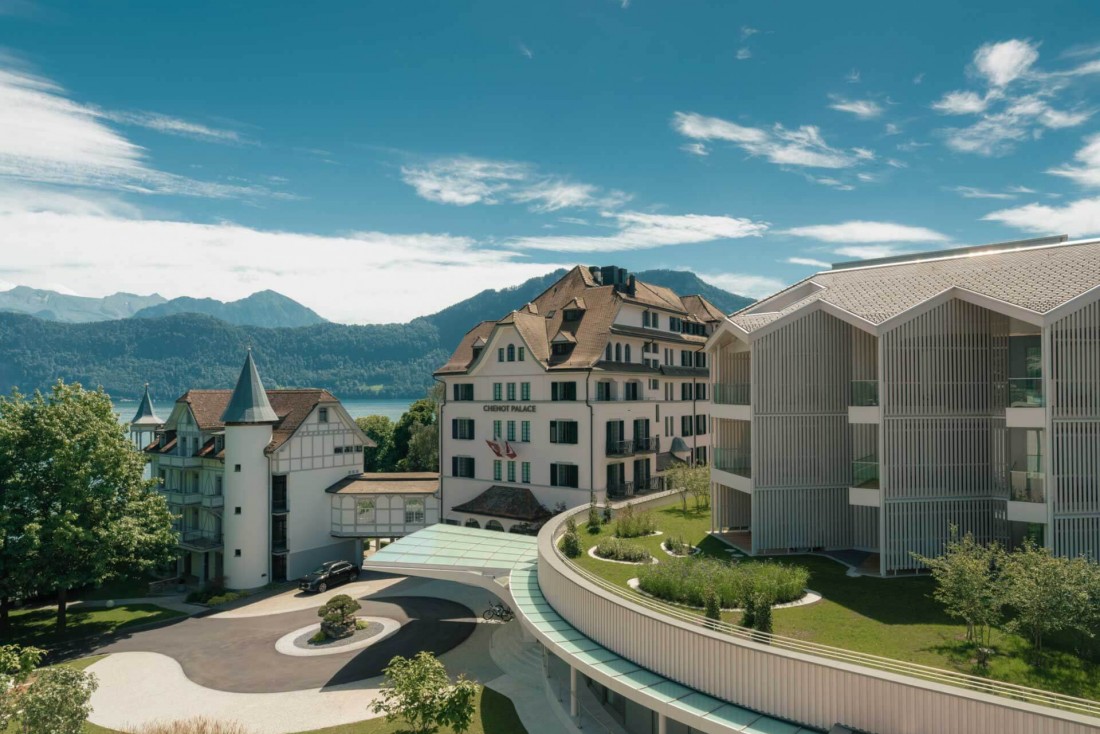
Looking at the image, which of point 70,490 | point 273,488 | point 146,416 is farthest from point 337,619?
point 146,416

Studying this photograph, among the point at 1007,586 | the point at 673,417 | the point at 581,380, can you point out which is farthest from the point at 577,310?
the point at 1007,586

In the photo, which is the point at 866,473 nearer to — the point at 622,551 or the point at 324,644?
the point at 622,551

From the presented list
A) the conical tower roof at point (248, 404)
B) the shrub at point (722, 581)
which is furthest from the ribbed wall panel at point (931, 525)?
the conical tower roof at point (248, 404)

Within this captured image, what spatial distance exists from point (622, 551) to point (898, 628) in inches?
421

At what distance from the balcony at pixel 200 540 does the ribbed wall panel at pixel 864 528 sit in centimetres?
3990

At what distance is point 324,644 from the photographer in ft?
105

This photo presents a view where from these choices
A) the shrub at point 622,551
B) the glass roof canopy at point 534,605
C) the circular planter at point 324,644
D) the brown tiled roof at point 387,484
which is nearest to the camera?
the glass roof canopy at point 534,605

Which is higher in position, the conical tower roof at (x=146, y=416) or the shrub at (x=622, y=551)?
the conical tower roof at (x=146, y=416)

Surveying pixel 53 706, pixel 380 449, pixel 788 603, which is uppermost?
pixel 788 603

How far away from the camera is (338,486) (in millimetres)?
48125

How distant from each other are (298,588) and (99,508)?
44.2 ft

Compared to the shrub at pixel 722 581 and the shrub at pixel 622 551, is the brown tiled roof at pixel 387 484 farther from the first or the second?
the shrub at pixel 722 581

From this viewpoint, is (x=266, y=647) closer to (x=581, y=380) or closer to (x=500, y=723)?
(x=500, y=723)

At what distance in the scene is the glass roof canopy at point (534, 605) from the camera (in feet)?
45.0
